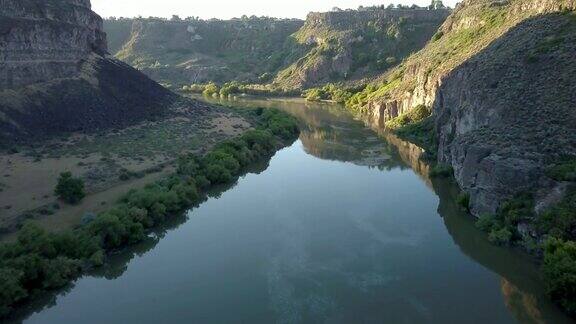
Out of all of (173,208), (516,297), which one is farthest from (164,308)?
(516,297)

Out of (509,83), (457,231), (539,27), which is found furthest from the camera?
(539,27)

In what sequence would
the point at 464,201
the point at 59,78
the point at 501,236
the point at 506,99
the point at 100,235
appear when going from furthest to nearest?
the point at 59,78, the point at 506,99, the point at 464,201, the point at 100,235, the point at 501,236

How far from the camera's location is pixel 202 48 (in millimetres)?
163375

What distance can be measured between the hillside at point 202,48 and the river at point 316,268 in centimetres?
9745

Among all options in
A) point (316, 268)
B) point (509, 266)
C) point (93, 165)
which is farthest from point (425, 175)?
point (93, 165)

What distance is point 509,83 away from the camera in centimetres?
4497

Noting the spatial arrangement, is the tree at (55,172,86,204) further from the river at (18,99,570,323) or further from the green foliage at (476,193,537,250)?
the green foliage at (476,193,537,250)

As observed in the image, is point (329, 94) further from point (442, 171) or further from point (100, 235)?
point (100, 235)

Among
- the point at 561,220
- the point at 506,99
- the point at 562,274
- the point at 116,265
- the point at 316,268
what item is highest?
the point at 506,99

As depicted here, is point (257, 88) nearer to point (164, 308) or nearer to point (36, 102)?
point (36, 102)

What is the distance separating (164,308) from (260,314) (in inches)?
176

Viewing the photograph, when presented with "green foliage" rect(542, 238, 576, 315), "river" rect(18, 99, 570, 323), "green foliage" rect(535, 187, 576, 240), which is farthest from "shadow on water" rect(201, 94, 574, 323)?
"green foliage" rect(535, 187, 576, 240)

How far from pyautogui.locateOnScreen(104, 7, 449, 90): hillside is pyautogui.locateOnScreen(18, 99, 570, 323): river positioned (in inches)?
3121

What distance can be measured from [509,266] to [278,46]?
132 metres
